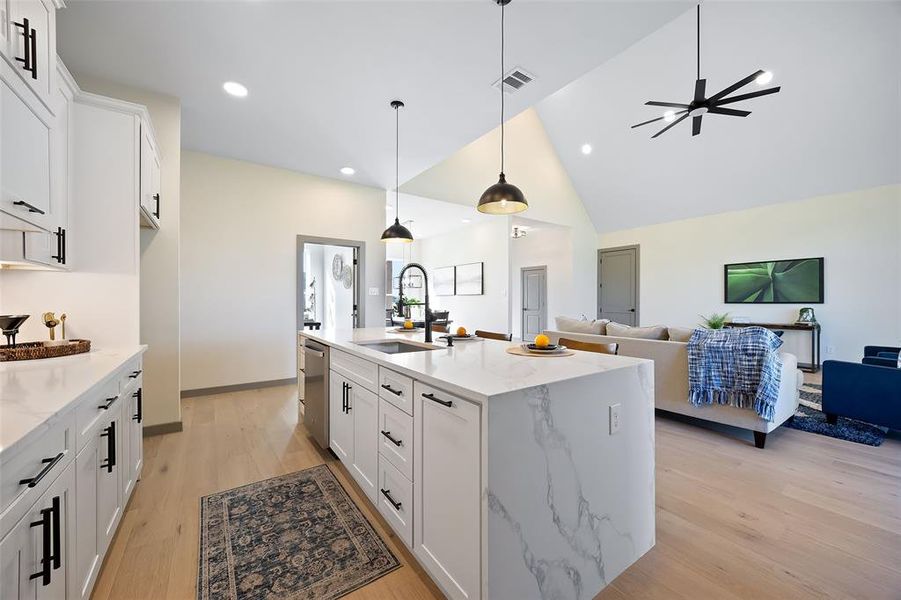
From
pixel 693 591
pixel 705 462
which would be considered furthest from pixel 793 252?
pixel 693 591

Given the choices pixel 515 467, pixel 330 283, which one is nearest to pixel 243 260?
pixel 330 283

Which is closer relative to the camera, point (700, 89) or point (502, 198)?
point (502, 198)

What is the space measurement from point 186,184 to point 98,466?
12.1 ft

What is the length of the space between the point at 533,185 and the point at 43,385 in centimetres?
678

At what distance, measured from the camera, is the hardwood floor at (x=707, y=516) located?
4.71ft

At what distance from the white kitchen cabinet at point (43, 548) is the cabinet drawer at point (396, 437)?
103cm

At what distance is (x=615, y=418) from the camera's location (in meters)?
1.43

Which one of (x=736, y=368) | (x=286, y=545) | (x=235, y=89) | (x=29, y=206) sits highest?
(x=235, y=89)

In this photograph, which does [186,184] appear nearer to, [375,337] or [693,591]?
[375,337]

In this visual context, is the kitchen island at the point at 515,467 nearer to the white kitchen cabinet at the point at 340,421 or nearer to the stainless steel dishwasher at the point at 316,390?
the white kitchen cabinet at the point at 340,421

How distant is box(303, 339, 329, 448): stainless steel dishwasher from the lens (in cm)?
251

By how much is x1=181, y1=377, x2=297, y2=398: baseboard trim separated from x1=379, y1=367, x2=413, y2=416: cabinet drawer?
3440mm

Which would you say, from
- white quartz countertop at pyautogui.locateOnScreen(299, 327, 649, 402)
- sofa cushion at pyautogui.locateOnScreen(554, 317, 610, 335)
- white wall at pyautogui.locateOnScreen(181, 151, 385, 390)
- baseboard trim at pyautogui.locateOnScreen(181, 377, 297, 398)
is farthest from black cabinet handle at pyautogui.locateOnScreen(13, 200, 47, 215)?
sofa cushion at pyautogui.locateOnScreen(554, 317, 610, 335)

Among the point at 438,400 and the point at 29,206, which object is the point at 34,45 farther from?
the point at 438,400
